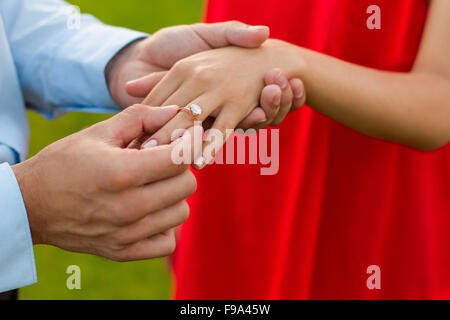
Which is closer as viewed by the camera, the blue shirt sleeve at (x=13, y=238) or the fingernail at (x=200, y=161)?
the blue shirt sleeve at (x=13, y=238)

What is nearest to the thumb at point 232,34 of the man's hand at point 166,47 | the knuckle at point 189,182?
the man's hand at point 166,47

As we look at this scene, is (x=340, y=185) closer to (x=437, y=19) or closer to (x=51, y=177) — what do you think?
(x=437, y=19)

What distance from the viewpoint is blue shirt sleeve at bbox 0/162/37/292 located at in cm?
103

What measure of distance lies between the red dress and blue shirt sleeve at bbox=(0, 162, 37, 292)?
574mm

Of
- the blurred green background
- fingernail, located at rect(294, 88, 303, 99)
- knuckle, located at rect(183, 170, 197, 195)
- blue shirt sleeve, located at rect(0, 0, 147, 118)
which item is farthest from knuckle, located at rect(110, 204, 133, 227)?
the blurred green background

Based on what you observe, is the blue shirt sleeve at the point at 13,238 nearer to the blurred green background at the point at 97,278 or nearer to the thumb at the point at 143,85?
the thumb at the point at 143,85

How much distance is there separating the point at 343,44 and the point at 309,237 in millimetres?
452

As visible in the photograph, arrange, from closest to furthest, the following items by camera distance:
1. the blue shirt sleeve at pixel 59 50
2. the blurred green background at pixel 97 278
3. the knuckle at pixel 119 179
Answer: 1. the knuckle at pixel 119 179
2. the blue shirt sleeve at pixel 59 50
3. the blurred green background at pixel 97 278

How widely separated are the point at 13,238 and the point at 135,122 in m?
0.31

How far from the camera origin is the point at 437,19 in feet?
3.89

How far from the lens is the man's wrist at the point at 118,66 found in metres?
1.48

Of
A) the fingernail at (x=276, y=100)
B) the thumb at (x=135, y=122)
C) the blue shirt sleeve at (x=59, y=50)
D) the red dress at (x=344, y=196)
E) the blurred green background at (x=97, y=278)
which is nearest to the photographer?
the thumb at (x=135, y=122)

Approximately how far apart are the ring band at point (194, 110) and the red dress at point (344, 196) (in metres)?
0.29
